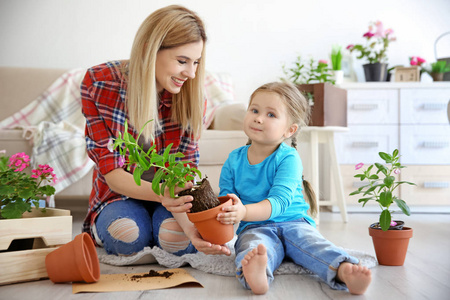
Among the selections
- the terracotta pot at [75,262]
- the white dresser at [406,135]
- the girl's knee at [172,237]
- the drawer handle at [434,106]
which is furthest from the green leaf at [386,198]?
the drawer handle at [434,106]

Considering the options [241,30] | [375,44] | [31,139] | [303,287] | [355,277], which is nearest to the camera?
[355,277]

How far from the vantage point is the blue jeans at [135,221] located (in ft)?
5.17

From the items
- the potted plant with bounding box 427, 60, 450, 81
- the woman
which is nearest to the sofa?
the woman

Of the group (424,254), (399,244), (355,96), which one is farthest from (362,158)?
(399,244)

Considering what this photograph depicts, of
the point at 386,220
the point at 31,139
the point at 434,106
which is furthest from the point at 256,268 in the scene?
the point at 434,106

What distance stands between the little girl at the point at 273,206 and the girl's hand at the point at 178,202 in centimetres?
9

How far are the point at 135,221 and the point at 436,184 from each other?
90.5 inches

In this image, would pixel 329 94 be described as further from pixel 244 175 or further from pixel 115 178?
pixel 115 178

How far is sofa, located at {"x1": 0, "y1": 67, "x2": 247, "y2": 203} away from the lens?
2.45m

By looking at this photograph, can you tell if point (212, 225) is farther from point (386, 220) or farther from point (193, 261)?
point (386, 220)

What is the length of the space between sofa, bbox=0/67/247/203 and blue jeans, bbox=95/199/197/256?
31.9 inches

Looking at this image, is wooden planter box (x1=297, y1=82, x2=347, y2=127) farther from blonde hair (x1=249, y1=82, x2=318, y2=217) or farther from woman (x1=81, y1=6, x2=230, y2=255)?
woman (x1=81, y1=6, x2=230, y2=255)

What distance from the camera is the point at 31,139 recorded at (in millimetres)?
2533

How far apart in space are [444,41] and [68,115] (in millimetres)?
2832
